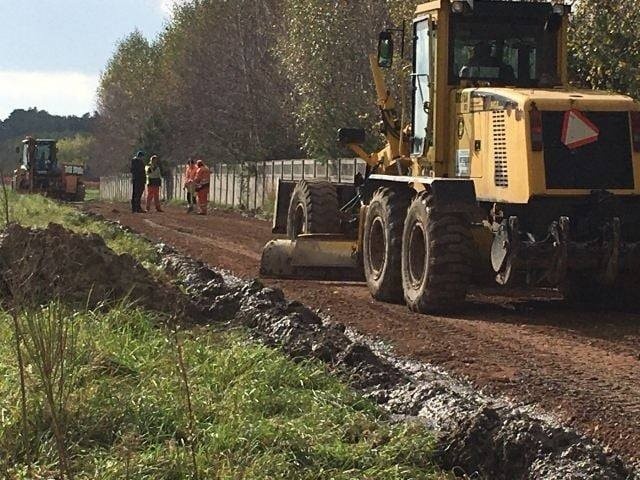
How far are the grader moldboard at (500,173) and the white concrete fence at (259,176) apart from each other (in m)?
14.7

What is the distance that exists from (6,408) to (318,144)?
28.2 metres

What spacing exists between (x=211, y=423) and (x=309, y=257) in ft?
24.9

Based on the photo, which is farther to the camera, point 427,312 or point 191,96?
point 191,96

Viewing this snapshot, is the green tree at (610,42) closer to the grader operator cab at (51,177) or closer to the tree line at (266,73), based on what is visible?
the tree line at (266,73)

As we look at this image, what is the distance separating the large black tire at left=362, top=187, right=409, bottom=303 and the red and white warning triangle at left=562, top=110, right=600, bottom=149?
2.18 metres

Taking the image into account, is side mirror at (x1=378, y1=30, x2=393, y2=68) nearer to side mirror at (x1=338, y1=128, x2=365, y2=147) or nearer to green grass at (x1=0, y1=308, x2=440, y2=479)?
side mirror at (x1=338, y1=128, x2=365, y2=147)

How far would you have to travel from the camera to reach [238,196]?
44.0 m

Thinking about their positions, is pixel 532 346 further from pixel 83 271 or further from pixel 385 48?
pixel 385 48

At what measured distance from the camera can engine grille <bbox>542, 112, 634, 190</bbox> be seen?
10.2 metres

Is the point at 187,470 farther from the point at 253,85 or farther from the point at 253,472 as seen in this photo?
the point at 253,85

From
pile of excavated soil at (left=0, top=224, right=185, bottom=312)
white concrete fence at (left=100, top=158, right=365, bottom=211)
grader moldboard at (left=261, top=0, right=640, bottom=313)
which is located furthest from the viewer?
white concrete fence at (left=100, top=158, right=365, bottom=211)

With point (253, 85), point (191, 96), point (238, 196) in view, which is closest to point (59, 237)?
point (238, 196)

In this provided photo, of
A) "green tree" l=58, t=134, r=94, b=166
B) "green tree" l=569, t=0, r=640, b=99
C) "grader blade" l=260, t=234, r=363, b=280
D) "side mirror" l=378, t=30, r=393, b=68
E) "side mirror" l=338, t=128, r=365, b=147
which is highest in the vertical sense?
"green tree" l=58, t=134, r=94, b=166

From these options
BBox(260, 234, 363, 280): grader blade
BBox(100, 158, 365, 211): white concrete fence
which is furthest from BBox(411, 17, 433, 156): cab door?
BBox(100, 158, 365, 211): white concrete fence
